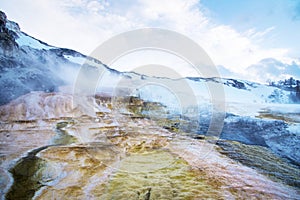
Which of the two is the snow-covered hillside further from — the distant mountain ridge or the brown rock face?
the brown rock face

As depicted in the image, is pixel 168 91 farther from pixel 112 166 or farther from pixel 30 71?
pixel 112 166

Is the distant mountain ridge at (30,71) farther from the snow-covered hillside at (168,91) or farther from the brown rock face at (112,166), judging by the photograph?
the brown rock face at (112,166)

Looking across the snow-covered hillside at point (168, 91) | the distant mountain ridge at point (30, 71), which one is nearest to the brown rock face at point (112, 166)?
the snow-covered hillside at point (168, 91)

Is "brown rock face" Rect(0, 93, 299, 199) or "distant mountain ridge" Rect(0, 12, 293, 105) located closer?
"brown rock face" Rect(0, 93, 299, 199)

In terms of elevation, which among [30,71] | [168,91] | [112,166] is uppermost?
[30,71]

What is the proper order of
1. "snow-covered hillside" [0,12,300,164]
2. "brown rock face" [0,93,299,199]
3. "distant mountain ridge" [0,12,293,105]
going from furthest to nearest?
"distant mountain ridge" [0,12,293,105] → "snow-covered hillside" [0,12,300,164] → "brown rock face" [0,93,299,199]

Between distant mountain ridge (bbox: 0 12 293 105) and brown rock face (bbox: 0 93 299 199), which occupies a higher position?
distant mountain ridge (bbox: 0 12 293 105)

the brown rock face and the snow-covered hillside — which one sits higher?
the snow-covered hillside

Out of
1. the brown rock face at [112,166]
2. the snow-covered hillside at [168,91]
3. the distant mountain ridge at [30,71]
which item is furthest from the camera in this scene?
the distant mountain ridge at [30,71]

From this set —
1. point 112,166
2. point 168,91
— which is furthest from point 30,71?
point 168,91

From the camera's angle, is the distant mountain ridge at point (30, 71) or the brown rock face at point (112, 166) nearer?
the brown rock face at point (112, 166)

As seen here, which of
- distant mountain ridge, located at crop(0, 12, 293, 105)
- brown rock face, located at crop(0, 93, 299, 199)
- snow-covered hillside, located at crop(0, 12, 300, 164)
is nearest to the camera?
brown rock face, located at crop(0, 93, 299, 199)

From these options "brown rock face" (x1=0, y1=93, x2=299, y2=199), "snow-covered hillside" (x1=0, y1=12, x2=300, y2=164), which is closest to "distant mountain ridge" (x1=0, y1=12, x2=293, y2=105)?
"snow-covered hillside" (x1=0, y1=12, x2=300, y2=164)

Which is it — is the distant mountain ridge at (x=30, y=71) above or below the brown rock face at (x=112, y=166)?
above
